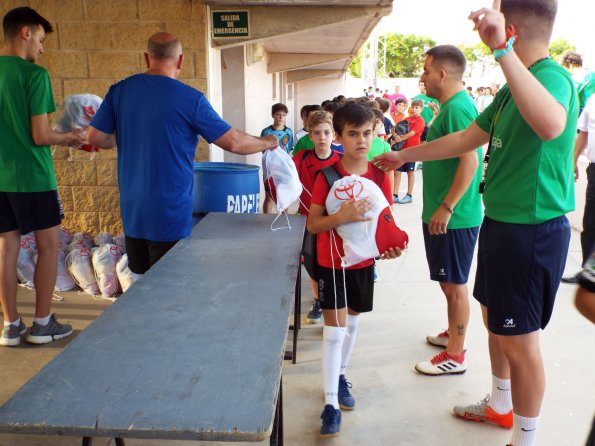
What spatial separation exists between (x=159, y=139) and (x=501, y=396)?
85.0 inches

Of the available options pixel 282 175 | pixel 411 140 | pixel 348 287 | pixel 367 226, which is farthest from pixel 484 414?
pixel 411 140

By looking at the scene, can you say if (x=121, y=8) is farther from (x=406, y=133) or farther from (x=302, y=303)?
(x=406, y=133)

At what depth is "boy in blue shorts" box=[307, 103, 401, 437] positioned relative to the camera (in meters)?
2.49

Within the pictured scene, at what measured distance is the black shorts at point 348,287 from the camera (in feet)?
8.28

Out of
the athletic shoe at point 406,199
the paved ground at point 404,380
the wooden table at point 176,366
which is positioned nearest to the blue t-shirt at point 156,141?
the wooden table at point 176,366

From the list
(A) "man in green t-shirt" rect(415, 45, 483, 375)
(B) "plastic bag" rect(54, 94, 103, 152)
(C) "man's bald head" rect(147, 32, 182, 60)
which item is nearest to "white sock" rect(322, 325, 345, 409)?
(A) "man in green t-shirt" rect(415, 45, 483, 375)

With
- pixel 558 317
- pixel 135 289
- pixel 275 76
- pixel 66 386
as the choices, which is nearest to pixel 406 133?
pixel 275 76

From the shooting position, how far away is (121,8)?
4289 millimetres

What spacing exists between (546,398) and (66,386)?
255 cm

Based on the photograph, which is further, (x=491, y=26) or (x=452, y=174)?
(x=452, y=174)

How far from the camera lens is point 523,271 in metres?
1.95

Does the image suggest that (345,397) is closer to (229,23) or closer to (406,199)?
(229,23)

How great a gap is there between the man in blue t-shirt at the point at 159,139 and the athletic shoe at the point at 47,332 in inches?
45.3

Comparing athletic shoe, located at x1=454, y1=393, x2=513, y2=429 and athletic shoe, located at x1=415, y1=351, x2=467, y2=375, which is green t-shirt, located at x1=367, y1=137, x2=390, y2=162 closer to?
athletic shoe, located at x1=415, y1=351, x2=467, y2=375
